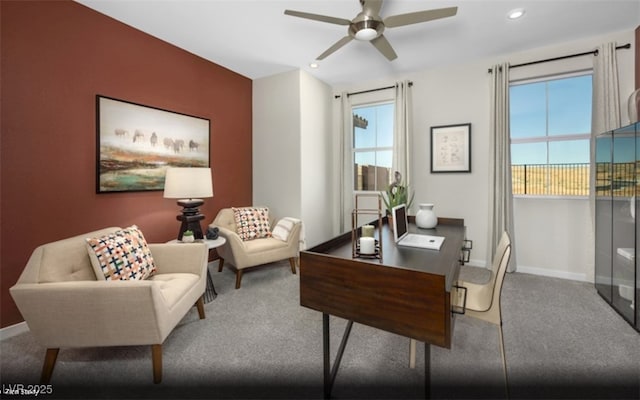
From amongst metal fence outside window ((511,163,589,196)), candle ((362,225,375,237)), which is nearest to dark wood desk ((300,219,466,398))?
candle ((362,225,375,237))

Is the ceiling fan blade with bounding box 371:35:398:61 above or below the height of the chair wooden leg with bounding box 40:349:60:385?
above

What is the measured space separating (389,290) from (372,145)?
141 inches

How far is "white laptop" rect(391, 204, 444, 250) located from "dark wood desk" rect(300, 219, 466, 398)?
76mm

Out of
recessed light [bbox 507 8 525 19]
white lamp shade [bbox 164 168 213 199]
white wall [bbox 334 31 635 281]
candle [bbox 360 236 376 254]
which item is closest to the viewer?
candle [bbox 360 236 376 254]

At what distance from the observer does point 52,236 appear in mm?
2307

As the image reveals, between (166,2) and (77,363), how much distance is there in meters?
2.86

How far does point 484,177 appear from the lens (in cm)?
362

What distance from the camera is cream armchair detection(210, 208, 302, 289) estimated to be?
2.99m

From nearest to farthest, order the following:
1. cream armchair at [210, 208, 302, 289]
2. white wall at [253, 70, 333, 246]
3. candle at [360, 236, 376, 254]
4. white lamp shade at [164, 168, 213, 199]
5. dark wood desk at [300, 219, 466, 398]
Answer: dark wood desk at [300, 219, 466, 398], candle at [360, 236, 376, 254], white lamp shade at [164, 168, 213, 199], cream armchair at [210, 208, 302, 289], white wall at [253, 70, 333, 246]

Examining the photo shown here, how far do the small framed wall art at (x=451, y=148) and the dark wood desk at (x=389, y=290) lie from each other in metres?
2.52

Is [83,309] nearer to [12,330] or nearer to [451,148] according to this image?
[12,330]

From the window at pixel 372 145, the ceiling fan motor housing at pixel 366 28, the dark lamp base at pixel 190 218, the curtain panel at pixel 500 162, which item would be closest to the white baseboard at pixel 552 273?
the curtain panel at pixel 500 162

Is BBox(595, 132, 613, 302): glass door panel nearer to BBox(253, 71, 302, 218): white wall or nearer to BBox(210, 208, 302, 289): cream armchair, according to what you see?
BBox(210, 208, 302, 289): cream armchair

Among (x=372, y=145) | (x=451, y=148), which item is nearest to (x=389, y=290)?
(x=451, y=148)
